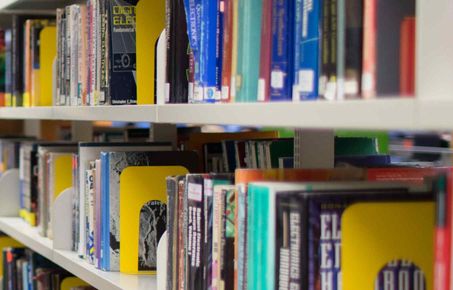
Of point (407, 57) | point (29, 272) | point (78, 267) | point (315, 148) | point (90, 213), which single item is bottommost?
point (29, 272)

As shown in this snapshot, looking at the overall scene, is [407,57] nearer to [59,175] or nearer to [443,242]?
[443,242]

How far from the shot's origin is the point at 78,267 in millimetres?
2447

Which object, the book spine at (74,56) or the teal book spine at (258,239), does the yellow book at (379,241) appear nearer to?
the teal book spine at (258,239)

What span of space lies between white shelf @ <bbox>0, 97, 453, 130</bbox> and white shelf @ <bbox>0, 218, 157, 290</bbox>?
418 mm

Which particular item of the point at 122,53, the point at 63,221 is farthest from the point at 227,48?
the point at 63,221

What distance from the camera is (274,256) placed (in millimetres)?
1371

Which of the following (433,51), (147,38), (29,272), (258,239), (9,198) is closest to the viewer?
(433,51)

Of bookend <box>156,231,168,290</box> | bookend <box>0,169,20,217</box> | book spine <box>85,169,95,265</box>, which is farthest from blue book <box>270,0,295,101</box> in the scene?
bookend <box>0,169,20,217</box>

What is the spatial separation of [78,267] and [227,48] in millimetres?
1031

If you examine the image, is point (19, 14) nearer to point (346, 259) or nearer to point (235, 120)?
point (235, 120)

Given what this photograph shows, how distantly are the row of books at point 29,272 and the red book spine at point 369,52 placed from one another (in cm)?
172

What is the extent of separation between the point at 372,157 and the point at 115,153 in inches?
31.0

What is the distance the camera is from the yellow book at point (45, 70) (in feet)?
10.7

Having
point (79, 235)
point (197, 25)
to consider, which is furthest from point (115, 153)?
point (197, 25)
